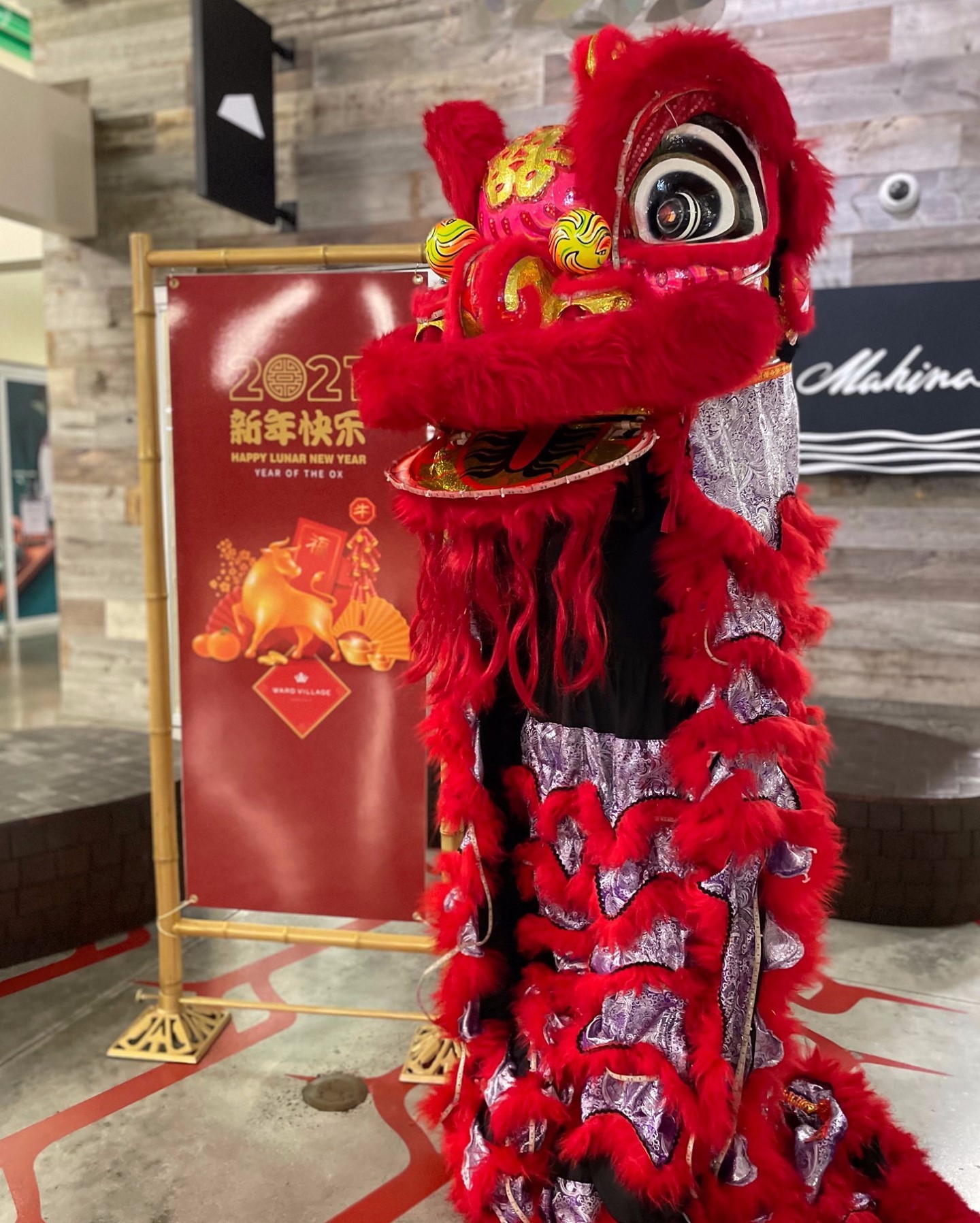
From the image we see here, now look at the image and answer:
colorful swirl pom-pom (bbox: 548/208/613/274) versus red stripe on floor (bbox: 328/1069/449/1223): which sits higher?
colorful swirl pom-pom (bbox: 548/208/613/274)

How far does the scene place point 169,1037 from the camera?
6.19ft

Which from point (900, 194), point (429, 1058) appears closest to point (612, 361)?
point (429, 1058)

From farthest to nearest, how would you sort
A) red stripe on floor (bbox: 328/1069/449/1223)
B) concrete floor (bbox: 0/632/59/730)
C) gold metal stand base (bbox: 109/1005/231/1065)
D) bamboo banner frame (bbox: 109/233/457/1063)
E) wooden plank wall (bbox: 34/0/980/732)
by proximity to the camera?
concrete floor (bbox: 0/632/59/730) → wooden plank wall (bbox: 34/0/980/732) → gold metal stand base (bbox: 109/1005/231/1065) → bamboo banner frame (bbox: 109/233/457/1063) → red stripe on floor (bbox: 328/1069/449/1223)

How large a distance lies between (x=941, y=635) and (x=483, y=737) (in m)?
2.28

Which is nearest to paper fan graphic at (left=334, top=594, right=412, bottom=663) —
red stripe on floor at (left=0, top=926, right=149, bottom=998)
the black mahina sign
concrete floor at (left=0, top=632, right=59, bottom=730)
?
red stripe on floor at (left=0, top=926, right=149, bottom=998)

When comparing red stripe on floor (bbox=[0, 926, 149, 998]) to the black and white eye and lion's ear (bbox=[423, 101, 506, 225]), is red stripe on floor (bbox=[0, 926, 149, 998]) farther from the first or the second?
the black and white eye

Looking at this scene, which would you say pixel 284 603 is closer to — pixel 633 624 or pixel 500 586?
pixel 500 586

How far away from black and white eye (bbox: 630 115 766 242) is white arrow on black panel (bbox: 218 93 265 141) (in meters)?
2.49

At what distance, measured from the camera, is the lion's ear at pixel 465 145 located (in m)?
1.24

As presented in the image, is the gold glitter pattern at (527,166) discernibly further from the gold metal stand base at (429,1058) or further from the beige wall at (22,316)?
the beige wall at (22,316)

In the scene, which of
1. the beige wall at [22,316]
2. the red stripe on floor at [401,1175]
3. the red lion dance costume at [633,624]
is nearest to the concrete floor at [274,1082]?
the red stripe on floor at [401,1175]

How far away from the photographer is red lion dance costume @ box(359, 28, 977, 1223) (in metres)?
1.05

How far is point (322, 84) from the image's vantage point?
3484 millimetres

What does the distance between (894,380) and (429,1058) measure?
8.04 feet
